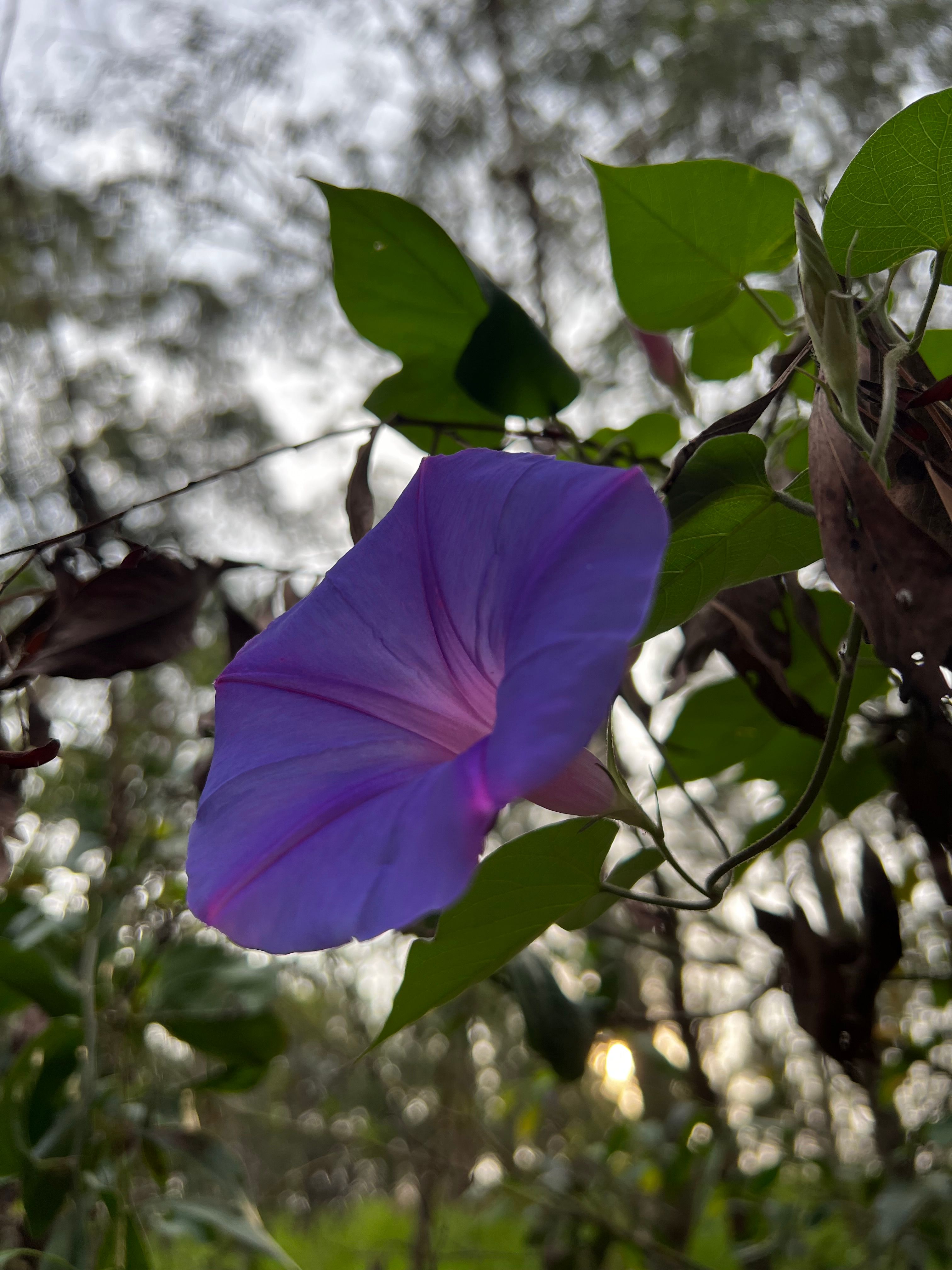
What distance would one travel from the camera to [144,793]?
1600 millimetres

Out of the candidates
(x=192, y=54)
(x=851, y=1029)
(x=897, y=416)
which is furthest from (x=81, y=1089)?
(x=192, y=54)

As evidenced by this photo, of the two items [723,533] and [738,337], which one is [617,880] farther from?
[738,337]

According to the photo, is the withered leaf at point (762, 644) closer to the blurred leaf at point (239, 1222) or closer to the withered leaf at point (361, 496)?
the withered leaf at point (361, 496)

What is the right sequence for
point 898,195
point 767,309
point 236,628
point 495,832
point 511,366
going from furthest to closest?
point 495,832
point 236,628
point 511,366
point 767,309
point 898,195

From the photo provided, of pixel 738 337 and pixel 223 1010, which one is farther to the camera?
pixel 223 1010

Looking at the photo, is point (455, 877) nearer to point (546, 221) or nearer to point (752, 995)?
point (752, 995)

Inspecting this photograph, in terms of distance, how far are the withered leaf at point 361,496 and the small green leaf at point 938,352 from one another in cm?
38

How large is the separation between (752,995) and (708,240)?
0.84 metres

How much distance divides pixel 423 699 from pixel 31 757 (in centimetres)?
22

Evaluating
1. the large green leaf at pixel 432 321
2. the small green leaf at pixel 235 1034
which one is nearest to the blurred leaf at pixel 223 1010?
the small green leaf at pixel 235 1034

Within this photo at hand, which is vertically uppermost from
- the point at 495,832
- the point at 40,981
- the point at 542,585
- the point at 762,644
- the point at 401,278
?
the point at 401,278

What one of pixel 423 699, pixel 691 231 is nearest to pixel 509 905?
pixel 423 699

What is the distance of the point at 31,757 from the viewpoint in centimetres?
52

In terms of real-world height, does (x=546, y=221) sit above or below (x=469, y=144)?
below
